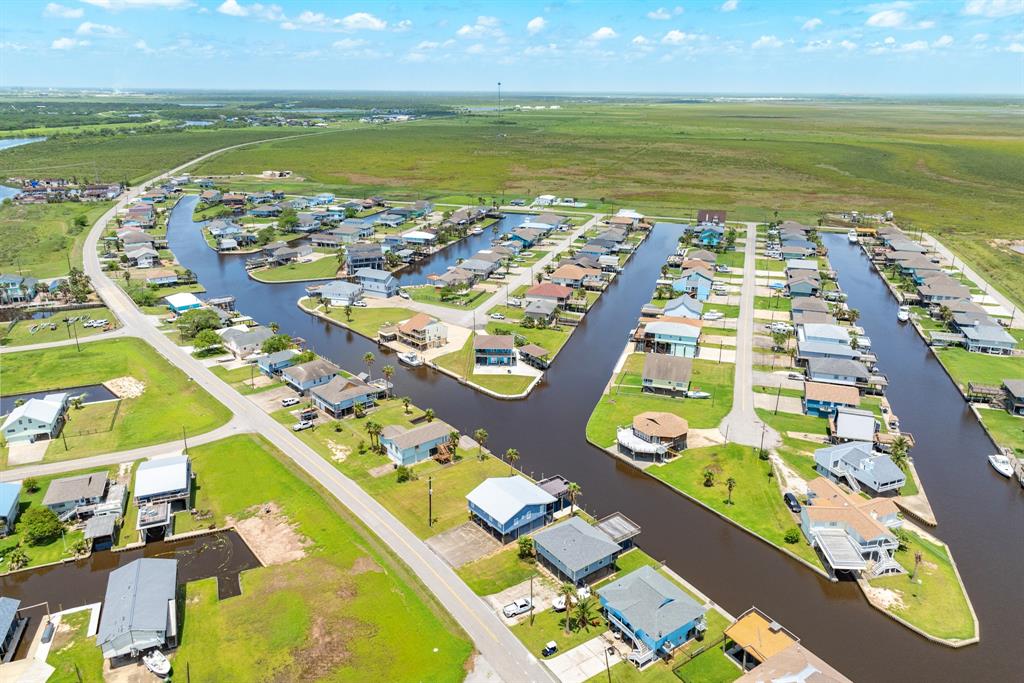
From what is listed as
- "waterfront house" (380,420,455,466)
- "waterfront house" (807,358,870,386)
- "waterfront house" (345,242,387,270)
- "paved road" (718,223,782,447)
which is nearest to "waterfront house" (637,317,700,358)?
"paved road" (718,223,782,447)

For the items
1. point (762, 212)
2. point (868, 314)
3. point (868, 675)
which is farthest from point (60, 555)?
point (762, 212)

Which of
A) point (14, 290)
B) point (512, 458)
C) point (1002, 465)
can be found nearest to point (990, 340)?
point (1002, 465)

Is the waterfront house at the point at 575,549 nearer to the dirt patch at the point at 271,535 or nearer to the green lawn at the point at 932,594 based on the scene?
the dirt patch at the point at 271,535

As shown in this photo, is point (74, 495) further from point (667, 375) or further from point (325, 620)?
point (667, 375)

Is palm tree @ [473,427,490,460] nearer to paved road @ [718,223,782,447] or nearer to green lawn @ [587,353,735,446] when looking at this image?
green lawn @ [587,353,735,446]

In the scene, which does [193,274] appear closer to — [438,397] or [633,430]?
[438,397]

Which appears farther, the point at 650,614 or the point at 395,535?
the point at 395,535

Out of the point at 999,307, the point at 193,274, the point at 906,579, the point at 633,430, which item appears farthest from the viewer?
the point at 193,274
